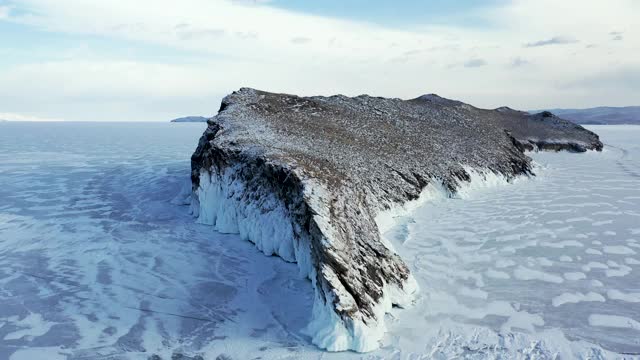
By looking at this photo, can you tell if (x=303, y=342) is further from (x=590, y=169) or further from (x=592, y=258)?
(x=590, y=169)

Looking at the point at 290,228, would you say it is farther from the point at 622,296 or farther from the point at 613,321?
the point at 622,296

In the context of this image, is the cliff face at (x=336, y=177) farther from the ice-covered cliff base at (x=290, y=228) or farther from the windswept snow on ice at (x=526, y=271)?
the windswept snow on ice at (x=526, y=271)

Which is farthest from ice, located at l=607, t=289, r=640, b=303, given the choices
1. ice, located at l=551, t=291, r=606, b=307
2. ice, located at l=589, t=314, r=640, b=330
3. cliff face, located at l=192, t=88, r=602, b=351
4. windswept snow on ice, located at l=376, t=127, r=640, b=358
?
cliff face, located at l=192, t=88, r=602, b=351

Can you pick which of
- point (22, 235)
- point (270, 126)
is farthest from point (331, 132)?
point (22, 235)

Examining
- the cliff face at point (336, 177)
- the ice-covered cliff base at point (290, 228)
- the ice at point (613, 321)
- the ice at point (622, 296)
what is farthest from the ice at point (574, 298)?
the cliff face at point (336, 177)

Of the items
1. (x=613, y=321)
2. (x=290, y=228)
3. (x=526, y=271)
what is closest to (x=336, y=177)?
(x=290, y=228)

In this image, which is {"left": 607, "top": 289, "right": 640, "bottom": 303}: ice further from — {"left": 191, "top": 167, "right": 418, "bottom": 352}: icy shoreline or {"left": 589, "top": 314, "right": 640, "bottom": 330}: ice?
{"left": 191, "top": 167, "right": 418, "bottom": 352}: icy shoreline
